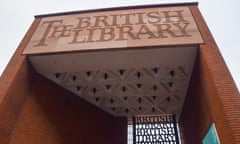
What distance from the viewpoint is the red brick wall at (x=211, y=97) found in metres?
4.76

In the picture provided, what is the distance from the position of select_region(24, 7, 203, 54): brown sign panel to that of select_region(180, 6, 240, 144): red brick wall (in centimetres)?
47

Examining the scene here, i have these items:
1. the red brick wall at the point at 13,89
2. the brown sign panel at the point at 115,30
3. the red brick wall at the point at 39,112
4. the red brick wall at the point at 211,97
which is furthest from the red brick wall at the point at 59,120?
the red brick wall at the point at 211,97

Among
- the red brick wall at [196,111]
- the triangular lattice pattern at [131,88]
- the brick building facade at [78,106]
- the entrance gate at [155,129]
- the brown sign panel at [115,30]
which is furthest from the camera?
the entrance gate at [155,129]

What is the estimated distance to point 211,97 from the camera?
18.2ft

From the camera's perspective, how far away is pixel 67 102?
779 centimetres

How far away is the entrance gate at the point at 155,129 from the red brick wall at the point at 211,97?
1.73 metres

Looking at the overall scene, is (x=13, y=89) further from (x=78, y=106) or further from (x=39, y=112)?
(x=78, y=106)

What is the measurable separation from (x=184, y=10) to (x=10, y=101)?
5518mm

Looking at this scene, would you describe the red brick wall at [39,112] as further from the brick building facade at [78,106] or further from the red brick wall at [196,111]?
the red brick wall at [196,111]

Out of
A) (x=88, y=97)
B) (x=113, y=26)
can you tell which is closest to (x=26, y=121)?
(x=88, y=97)

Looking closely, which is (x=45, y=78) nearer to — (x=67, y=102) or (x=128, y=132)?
(x=67, y=102)

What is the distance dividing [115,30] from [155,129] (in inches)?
185

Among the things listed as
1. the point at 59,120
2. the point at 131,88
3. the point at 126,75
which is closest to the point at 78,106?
the point at 59,120

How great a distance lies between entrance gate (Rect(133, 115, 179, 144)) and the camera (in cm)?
948
